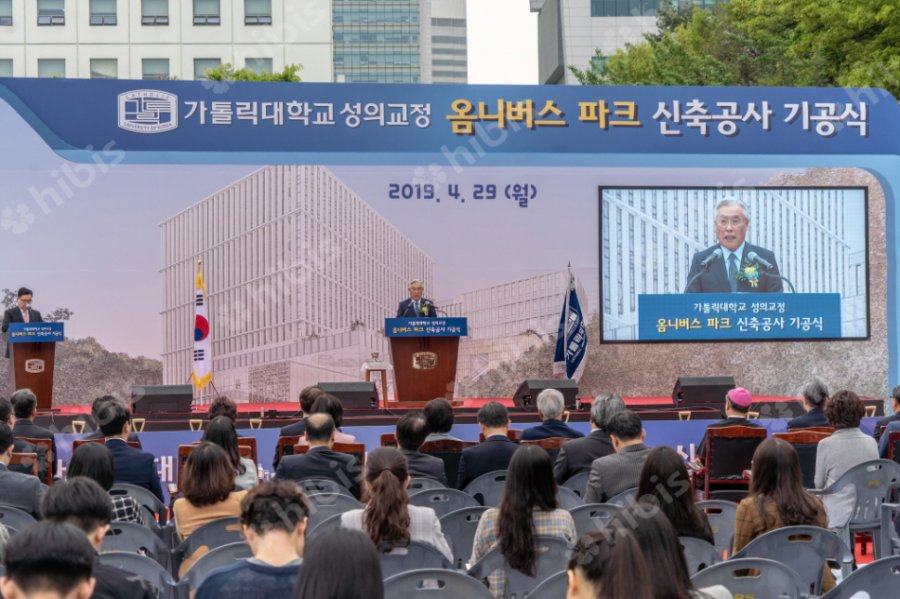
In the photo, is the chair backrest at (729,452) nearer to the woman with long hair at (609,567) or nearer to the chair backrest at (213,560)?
the chair backrest at (213,560)

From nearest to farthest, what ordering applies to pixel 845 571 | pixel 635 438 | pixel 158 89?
pixel 845 571 → pixel 635 438 → pixel 158 89

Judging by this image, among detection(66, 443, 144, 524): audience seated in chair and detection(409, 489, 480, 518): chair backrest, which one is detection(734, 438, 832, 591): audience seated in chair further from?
detection(66, 443, 144, 524): audience seated in chair

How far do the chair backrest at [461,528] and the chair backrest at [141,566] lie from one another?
4.76ft

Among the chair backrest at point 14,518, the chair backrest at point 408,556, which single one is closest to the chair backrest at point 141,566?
the chair backrest at point 408,556

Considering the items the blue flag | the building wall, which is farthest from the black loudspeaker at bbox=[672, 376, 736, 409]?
the building wall

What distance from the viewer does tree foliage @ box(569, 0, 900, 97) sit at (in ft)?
78.8

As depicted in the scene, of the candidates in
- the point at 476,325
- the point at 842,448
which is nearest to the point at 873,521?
the point at 842,448

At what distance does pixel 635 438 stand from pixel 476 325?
840cm

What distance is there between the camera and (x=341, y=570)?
2301 millimetres

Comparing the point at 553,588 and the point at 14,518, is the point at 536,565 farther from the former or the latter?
the point at 14,518

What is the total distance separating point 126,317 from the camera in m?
13.5

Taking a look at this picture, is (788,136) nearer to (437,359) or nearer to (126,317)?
(437,359)

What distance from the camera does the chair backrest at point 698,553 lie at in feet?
13.5

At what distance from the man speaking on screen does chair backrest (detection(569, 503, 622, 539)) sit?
9725mm
